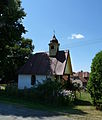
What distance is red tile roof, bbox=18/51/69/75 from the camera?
106ft

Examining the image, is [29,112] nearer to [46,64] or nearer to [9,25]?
[46,64]

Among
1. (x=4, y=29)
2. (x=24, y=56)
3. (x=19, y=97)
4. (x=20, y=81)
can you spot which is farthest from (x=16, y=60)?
(x=19, y=97)

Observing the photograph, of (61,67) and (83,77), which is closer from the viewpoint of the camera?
(61,67)

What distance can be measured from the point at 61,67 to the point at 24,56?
41.9 ft

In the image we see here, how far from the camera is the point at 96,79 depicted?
729 inches

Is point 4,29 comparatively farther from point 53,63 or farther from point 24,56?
point 24,56

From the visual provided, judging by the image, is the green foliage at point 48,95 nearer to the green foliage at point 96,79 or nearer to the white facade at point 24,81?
the green foliage at point 96,79

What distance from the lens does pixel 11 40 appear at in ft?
111

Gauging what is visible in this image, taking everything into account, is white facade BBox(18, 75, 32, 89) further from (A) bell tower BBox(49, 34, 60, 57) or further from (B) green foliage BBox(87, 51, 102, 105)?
(B) green foliage BBox(87, 51, 102, 105)

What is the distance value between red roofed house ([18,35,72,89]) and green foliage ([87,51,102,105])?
12.3 m

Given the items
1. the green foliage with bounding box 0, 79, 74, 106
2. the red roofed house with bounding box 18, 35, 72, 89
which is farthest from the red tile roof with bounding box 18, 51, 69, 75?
the green foliage with bounding box 0, 79, 74, 106

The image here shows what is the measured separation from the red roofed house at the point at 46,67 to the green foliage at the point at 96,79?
484 inches

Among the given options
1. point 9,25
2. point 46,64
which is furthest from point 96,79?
point 9,25

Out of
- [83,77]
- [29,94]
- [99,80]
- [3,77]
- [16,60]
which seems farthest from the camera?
[83,77]
